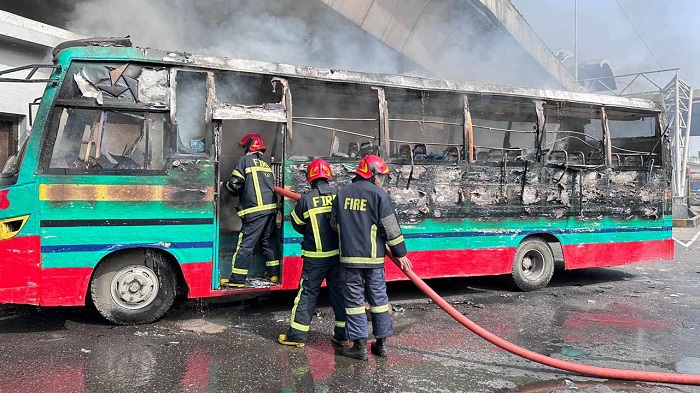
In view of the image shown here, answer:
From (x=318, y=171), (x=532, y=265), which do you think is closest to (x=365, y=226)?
(x=318, y=171)

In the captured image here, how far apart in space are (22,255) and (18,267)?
0.11 m

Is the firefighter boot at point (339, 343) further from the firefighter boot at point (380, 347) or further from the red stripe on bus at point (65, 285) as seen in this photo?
the red stripe on bus at point (65, 285)

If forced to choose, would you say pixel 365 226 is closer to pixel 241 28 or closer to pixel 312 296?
pixel 312 296

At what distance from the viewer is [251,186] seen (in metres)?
5.51

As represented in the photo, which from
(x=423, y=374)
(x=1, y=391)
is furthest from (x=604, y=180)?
(x=1, y=391)

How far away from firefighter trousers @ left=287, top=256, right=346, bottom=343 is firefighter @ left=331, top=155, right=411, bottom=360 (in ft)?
0.68

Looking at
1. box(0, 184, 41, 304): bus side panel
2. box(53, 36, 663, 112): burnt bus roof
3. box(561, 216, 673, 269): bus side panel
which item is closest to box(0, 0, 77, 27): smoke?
box(53, 36, 663, 112): burnt bus roof

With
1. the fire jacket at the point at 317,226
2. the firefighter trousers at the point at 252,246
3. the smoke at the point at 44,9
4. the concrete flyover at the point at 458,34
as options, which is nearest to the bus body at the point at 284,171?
the firefighter trousers at the point at 252,246

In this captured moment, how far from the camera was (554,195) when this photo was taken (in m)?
7.32

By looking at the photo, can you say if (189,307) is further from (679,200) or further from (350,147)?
(679,200)

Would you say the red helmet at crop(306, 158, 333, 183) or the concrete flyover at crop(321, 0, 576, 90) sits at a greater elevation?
the concrete flyover at crop(321, 0, 576, 90)

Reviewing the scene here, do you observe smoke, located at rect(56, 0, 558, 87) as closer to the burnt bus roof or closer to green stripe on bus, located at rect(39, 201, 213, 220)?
the burnt bus roof

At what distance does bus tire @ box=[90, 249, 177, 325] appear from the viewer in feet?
16.6

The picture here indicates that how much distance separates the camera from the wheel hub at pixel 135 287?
16.8 ft
